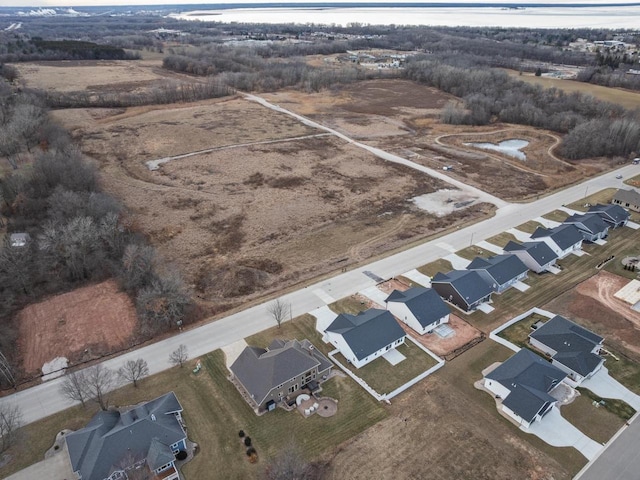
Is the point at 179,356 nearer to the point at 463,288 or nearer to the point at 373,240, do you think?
the point at 463,288

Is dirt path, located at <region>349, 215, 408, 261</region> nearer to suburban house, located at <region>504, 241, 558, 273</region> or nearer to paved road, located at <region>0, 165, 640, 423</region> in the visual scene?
paved road, located at <region>0, 165, 640, 423</region>

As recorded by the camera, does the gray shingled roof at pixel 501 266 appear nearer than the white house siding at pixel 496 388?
No

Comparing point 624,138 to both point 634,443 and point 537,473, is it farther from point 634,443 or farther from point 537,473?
point 537,473

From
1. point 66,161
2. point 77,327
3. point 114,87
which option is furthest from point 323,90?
point 77,327

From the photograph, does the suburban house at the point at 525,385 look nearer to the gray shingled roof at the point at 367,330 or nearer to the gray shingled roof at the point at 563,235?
the gray shingled roof at the point at 367,330

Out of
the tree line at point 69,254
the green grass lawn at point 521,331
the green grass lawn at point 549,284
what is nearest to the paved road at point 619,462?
the green grass lawn at point 521,331

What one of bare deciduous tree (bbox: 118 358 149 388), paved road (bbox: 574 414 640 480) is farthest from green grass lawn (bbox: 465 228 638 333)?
bare deciduous tree (bbox: 118 358 149 388)
